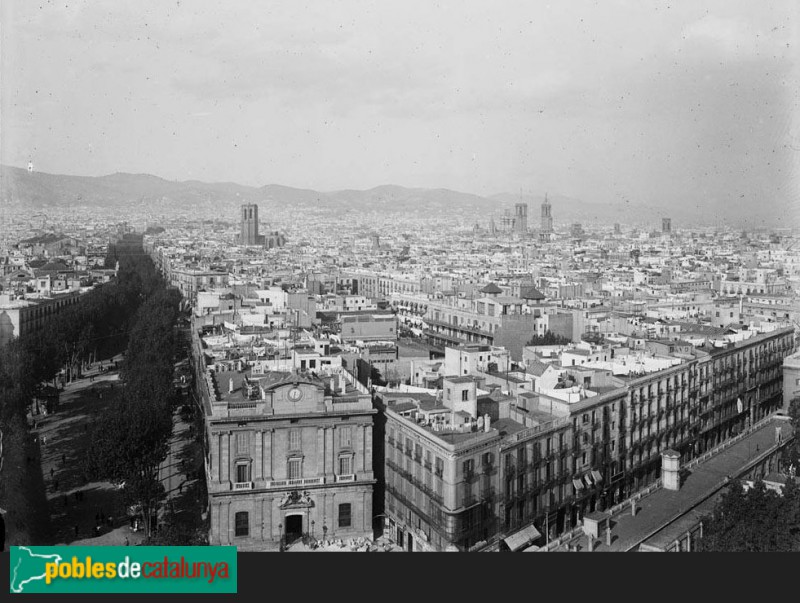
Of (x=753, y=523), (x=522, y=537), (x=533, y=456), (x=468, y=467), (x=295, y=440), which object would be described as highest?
(x=295, y=440)

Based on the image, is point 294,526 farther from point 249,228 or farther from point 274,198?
point 249,228

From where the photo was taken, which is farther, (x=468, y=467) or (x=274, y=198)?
(x=274, y=198)

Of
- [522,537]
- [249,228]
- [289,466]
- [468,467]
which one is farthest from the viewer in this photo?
[249,228]

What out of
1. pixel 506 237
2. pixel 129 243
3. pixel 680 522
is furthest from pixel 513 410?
pixel 506 237

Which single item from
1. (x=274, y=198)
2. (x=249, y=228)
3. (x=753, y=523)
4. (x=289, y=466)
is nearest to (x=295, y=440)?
(x=289, y=466)

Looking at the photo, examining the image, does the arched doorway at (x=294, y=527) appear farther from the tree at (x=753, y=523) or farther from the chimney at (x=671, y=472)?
the chimney at (x=671, y=472)

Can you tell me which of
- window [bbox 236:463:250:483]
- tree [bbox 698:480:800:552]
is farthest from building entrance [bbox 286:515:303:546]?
tree [bbox 698:480:800:552]

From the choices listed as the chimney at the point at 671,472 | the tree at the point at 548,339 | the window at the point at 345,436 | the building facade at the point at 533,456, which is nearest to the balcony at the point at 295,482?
the window at the point at 345,436

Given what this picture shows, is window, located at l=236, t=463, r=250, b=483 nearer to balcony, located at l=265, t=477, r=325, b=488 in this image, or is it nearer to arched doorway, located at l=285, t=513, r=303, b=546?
balcony, located at l=265, t=477, r=325, b=488

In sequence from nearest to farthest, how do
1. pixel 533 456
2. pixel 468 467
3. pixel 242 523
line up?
pixel 468 467
pixel 242 523
pixel 533 456
